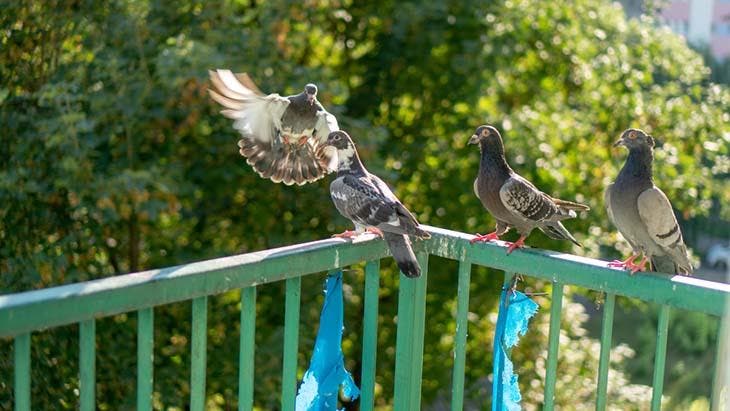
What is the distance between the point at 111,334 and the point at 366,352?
3.18 metres

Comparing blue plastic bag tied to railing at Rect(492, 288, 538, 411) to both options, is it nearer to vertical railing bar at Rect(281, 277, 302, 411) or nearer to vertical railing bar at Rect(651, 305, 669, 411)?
vertical railing bar at Rect(651, 305, 669, 411)

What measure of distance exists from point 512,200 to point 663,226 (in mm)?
464

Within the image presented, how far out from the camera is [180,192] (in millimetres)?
5039

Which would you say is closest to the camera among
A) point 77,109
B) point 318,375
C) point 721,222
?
point 318,375

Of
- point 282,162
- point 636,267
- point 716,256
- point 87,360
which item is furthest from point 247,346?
point 716,256

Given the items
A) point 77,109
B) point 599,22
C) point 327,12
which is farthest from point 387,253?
point 599,22

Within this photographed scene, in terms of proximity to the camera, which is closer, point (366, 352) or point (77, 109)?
point (366, 352)

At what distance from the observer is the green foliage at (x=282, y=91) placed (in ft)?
15.5

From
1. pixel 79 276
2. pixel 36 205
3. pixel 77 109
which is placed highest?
pixel 77 109

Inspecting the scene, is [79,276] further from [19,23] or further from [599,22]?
[599,22]

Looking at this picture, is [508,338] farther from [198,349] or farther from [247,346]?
[198,349]

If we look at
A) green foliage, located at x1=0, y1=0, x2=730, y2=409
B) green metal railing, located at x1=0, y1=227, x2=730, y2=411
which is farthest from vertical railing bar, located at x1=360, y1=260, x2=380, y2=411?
green foliage, located at x1=0, y1=0, x2=730, y2=409

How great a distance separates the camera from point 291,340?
6.43 ft

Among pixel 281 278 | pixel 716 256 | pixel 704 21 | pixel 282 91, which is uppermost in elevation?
pixel 704 21
